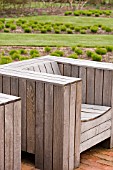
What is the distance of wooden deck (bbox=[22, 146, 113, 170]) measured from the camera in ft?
15.9

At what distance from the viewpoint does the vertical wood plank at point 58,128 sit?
4504mm

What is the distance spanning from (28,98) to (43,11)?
17.3 m

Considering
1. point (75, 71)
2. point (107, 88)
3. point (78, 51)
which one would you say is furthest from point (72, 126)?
A: point (78, 51)

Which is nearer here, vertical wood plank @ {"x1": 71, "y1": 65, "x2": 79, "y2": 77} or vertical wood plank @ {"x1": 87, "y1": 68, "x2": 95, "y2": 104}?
vertical wood plank @ {"x1": 87, "y1": 68, "x2": 95, "y2": 104}

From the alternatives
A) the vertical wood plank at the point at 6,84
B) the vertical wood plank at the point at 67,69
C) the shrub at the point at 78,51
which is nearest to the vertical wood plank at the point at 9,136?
the vertical wood plank at the point at 6,84

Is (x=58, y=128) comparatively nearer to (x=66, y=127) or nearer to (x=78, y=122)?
(x=66, y=127)

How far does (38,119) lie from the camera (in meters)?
4.70

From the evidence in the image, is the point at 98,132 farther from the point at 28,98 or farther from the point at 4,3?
the point at 4,3

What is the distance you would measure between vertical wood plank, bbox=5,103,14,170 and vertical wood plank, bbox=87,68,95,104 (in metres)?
1.58

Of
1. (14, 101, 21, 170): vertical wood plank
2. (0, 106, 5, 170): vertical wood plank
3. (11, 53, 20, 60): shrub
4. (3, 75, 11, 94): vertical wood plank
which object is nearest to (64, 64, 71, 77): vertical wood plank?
(3, 75, 11, 94): vertical wood plank

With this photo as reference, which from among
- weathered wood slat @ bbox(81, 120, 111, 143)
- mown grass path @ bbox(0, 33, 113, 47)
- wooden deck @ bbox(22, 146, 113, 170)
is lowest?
wooden deck @ bbox(22, 146, 113, 170)

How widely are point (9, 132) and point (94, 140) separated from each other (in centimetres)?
127

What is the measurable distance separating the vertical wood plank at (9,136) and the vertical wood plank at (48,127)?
0.56 meters

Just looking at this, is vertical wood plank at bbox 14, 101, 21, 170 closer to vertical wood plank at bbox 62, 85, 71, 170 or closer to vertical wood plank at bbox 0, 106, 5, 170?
vertical wood plank at bbox 0, 106, 5, 170
